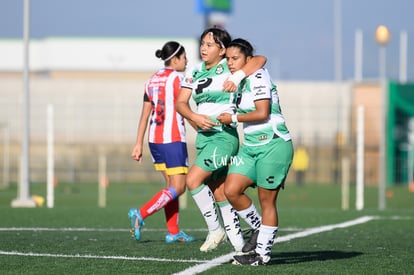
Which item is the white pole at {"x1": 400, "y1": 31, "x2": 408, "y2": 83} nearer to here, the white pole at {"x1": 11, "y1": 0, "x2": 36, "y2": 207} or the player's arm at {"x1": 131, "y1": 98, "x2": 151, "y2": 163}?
the white pole at {"x1": 11, "y1": 0, "x2": 36, "y2": 207}

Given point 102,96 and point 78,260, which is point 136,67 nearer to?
point 102,96

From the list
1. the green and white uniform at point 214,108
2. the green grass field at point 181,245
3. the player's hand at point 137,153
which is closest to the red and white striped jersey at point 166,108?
the player's hand at point 137,153

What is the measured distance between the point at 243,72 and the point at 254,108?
332mm

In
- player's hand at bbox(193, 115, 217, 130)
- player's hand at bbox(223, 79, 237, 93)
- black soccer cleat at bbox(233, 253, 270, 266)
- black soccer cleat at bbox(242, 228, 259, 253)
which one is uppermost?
player's hand at bbox(223, 79, 237, 93)

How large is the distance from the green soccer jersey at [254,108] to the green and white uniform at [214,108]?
830 millimetres

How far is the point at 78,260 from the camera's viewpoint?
30.3 ft

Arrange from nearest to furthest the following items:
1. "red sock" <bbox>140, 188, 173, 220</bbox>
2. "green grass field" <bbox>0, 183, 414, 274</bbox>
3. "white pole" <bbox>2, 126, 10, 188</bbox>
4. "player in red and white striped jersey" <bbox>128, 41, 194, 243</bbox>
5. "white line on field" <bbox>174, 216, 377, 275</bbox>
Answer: "white line on field" <bbox>174, 216, 377, 275</bbox>
"green grass field" <bbox>0, 183, 414, 274</bbox>
"red sock" <bbox>140, 188, 173, 220</bbox>
"player in red and white striped jersey" <bbox>128, 41, 194, 243</bbox>
"white pole" <bbox>2, 126, 10, 188</bbox>

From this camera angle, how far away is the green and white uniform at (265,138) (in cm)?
905

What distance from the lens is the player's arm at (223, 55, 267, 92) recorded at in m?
9.01

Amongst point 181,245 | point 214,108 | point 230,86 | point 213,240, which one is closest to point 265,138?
point 230,86

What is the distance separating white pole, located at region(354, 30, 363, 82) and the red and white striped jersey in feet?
108

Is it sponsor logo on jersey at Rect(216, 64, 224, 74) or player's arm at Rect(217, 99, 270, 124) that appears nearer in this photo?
player's arm at Rect(217, 99, 270, 124)

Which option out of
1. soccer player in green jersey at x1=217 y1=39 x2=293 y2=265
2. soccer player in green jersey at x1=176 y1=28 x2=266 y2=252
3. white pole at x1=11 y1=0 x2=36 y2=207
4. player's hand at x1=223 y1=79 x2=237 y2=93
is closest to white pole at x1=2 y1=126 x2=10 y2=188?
white pole at x1=11 y1=0 x2=36 y2=207

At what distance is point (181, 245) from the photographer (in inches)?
435
